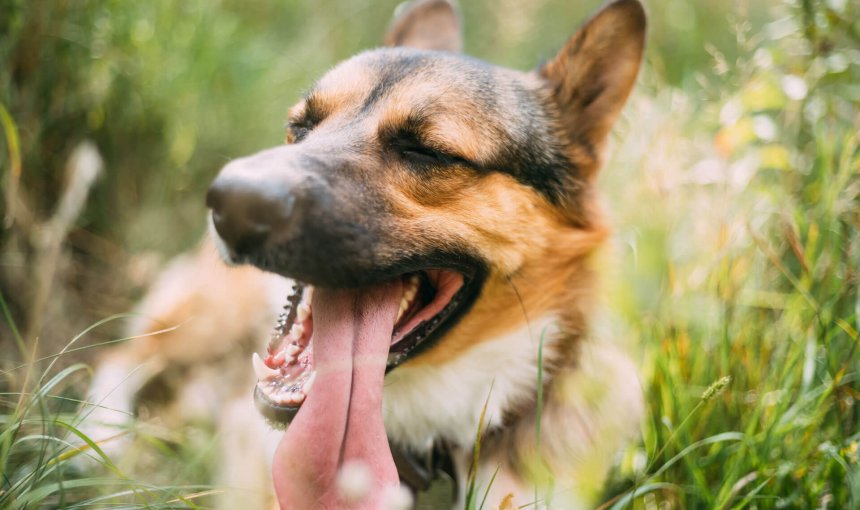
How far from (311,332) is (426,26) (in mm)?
1961

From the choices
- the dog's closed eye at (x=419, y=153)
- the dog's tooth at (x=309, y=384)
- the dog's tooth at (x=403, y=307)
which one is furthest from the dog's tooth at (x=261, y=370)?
the dog's closed eye at (x=419, y=153)

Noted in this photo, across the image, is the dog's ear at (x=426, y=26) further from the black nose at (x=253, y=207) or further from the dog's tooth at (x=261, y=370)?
the dog's tooth at (x=261, y=370)

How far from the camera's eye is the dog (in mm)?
1962

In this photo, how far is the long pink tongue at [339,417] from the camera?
1942 mm

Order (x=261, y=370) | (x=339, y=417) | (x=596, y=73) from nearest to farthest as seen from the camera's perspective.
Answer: (x=339, y=417) → (x=261, y=370) → (x=596, y=73)

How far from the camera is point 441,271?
2.45 m

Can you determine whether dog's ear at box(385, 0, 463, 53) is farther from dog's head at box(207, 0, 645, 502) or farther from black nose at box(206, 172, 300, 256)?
black nose at box(206, 172, 300, 256)

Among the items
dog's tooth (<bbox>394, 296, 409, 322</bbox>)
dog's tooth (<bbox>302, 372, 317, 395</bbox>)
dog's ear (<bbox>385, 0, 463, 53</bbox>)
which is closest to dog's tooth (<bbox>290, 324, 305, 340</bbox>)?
dog's tooth (<bbox>302, 372, 317, 395</bbox>)

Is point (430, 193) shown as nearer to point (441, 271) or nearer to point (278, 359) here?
point (441, 271)

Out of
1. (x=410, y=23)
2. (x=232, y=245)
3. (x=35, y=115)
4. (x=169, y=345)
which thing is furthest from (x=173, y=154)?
(x=232, y=245)

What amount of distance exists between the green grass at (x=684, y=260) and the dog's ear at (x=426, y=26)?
3.60 ft

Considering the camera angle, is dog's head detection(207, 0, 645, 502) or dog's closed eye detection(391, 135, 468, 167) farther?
dog's closed eye detection(391, 135, 468, 167)

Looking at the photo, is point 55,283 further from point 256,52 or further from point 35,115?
point 256,52

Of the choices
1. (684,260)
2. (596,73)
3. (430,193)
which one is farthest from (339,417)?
(684,260)
